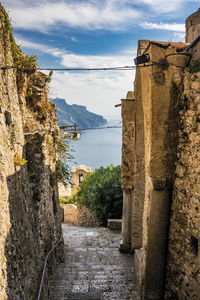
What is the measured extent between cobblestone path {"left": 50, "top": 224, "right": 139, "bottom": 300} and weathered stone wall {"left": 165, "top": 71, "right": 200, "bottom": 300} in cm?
206

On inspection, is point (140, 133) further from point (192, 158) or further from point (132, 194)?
point (192, 158)

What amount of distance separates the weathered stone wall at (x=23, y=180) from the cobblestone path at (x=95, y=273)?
0.57m

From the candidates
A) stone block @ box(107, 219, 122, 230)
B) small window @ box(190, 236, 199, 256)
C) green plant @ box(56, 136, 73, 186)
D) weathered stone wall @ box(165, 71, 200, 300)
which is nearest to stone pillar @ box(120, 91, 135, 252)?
green plant @ box(56, 136, 73, 186)

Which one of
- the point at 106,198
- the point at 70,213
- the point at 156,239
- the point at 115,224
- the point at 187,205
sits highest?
the point at 187,205

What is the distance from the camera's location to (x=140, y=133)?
8156mm

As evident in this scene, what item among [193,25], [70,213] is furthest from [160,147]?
[70,213]

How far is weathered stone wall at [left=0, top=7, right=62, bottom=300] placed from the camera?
3.93 m

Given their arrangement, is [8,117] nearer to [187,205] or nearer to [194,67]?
[194,67]

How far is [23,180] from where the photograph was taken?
5.39 meters

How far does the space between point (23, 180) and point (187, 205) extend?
3.26 metres

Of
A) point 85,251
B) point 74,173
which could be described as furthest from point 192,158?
point 74,173

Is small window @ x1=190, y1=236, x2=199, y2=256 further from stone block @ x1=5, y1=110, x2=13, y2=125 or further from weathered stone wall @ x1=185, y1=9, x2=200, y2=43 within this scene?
weathered stone wall @ x1=185, y1=9, x2=200, y2=43

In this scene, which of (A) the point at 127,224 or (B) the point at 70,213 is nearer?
(A) the point at 127,224

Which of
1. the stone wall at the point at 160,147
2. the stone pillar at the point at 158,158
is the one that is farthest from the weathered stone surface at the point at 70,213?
the stone pillar at the point at 158,158
